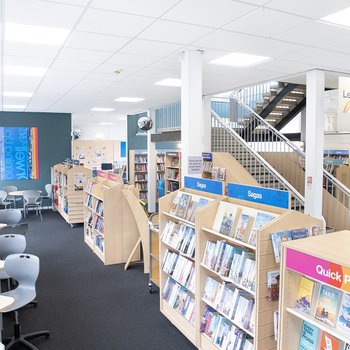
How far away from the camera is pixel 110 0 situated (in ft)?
9.98

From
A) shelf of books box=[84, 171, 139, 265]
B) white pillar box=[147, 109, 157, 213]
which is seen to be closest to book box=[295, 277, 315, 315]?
shelf of books box=[84, 171, 139, 265]

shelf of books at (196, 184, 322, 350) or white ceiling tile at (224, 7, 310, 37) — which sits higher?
white ceiling tile at (224, 7, 310, 37)

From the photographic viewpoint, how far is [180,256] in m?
3.93

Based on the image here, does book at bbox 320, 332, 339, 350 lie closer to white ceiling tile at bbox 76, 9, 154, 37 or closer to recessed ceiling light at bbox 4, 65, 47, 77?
white ceiling tile at bbox 76, 9, 154, 37

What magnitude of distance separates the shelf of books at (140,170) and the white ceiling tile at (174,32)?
27.9 ft

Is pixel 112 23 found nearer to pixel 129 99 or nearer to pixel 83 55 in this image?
pixel 83 55

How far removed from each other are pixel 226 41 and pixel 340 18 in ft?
4.02

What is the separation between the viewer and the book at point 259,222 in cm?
283

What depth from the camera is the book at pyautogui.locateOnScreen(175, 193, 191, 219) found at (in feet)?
12.9

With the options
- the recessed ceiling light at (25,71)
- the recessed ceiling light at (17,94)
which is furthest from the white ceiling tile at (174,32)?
the recessed ceiling light at (17,94)

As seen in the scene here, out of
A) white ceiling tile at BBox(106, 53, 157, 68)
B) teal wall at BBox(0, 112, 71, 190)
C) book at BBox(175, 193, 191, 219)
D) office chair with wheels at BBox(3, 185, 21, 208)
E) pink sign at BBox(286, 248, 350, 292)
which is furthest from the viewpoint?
teal wall at BBox(0, 112, 71, 190)

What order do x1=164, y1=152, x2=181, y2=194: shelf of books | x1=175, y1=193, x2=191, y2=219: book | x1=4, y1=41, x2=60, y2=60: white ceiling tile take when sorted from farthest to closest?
x1=164, y1=152, x2=181, y2=194: shelf of books
x1=4, y1=41, x2=60, y2=60: white ceiling tile
x1=175, y1=193, x2=191, y2=219: book

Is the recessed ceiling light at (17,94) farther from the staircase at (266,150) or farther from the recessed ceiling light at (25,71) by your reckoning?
the staircase at (266,150)

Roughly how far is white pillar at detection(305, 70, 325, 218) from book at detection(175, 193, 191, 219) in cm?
262
